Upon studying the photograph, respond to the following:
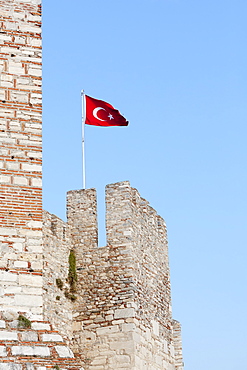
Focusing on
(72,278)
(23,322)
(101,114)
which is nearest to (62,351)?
(23,322)

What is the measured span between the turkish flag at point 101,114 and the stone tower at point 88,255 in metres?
1.70

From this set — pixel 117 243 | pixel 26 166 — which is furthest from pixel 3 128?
pixel 117 243

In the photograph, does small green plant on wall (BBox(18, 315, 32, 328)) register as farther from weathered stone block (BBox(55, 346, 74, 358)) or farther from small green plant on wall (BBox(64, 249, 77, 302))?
small green plant on wall (BBox(64, 249, 77, 302))

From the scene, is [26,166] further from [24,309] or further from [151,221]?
[151,221]

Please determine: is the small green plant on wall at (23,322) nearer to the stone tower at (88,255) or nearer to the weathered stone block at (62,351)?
the weathered stone block at (62,351)

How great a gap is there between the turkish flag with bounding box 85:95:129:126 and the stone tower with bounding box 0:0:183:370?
1704mm

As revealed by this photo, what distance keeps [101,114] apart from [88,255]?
328 centimetres

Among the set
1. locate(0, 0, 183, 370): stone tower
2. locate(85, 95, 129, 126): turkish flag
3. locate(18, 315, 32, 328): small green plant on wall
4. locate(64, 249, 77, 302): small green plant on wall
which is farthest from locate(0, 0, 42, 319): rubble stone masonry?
locate(85, 95, 129, 126): turkish flag

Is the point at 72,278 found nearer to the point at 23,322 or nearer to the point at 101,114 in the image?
the point at 101,114

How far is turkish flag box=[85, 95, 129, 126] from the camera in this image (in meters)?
18.6

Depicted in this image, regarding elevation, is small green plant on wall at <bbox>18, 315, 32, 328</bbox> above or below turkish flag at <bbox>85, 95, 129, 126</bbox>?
below

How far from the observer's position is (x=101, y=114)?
18.8 m

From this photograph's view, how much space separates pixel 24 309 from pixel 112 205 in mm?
8554

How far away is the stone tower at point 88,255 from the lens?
386 inches
